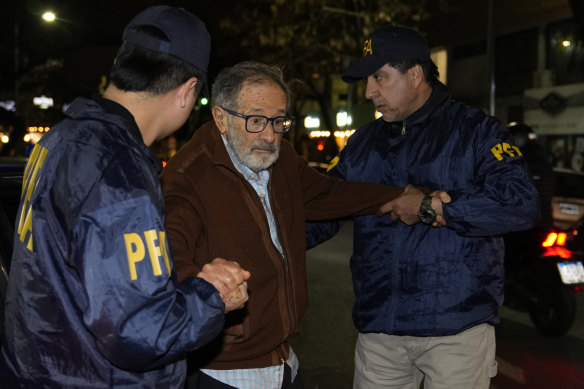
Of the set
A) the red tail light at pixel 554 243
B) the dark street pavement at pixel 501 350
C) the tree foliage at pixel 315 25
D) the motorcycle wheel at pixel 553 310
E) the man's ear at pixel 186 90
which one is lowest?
the dark street pavement at pixel 501 350

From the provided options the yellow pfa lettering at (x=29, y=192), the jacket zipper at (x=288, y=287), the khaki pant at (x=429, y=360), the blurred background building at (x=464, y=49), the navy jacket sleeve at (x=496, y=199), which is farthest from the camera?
the blurred background building at (x=464, y=49)

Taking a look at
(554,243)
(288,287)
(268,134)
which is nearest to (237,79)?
(268,134)

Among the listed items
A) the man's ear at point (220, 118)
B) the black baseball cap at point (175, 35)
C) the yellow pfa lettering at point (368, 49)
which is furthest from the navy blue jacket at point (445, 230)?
the black baseball cap at point (175, 35)

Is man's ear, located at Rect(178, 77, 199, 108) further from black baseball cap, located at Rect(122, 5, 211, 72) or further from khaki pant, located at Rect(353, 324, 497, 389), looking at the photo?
khaki pant, located at Rect(353, 324, 497, 389)

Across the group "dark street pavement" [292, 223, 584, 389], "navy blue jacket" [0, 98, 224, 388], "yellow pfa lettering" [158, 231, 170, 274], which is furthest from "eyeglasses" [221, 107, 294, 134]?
"dark street pavement" [292, 223, 584, 389]

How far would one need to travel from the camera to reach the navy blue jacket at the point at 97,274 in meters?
1.68

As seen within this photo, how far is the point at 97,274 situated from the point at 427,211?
1697mm

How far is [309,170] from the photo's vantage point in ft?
10.0

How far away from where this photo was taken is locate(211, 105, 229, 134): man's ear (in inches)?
107

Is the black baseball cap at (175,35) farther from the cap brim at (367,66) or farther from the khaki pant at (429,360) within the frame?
the khaki pant at (429,360)

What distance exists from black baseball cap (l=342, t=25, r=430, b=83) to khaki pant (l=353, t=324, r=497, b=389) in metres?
1.29

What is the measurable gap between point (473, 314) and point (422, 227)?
0.44 metres

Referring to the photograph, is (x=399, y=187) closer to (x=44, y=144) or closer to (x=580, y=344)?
(x=44, y=144)

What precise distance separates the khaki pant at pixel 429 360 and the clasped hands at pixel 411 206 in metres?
0.55
